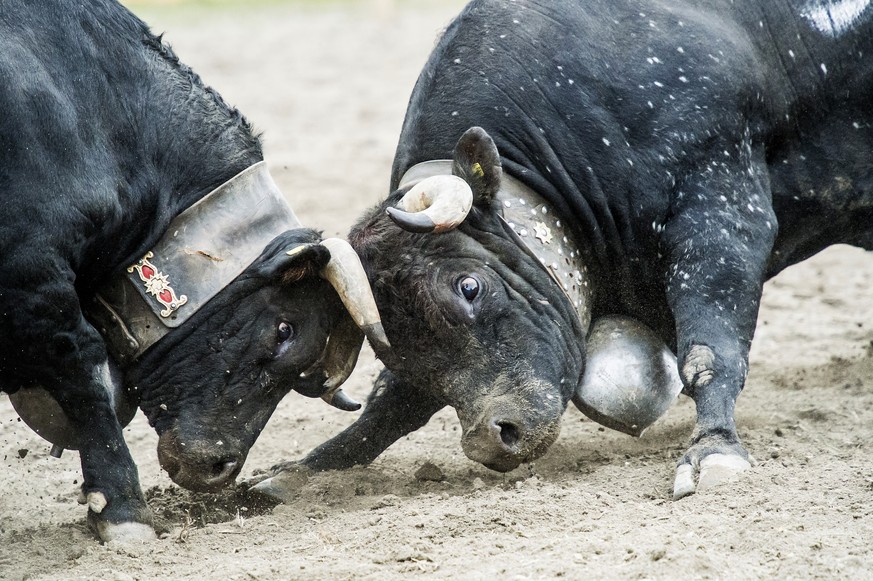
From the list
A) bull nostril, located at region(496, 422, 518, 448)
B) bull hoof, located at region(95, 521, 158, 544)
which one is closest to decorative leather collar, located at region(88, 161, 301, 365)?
bull hoof, located at region(95, 521, 158, 544)

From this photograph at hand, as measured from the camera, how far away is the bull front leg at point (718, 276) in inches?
204

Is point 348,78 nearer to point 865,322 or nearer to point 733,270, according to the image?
point 865,322

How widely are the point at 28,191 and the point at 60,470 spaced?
5.55ft

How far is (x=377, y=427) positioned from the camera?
19.3 feet

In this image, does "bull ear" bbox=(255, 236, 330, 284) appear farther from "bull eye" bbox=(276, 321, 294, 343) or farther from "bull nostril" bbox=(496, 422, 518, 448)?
"bull nostril" bbox=(496, 422, 518, 448)

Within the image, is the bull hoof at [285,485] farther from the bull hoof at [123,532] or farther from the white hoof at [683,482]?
the white hoof at [683,482]

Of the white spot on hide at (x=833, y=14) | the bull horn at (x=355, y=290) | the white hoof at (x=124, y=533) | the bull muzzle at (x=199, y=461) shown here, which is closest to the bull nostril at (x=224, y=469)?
the bull muzzle at (x=199, y=461)

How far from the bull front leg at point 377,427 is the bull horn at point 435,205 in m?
0.97

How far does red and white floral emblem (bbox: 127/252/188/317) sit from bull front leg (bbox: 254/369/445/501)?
104 cm

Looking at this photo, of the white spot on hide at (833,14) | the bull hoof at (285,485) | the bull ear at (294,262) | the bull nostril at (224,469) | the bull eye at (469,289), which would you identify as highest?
the white spot on hide at (833,14)

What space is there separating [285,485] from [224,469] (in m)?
0.49

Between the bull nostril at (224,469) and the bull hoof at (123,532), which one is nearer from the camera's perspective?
the bull hoof at (123,532)

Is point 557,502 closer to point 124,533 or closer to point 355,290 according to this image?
point 355,290

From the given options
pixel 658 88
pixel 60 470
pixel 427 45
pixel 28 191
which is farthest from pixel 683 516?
pixel 427 45
